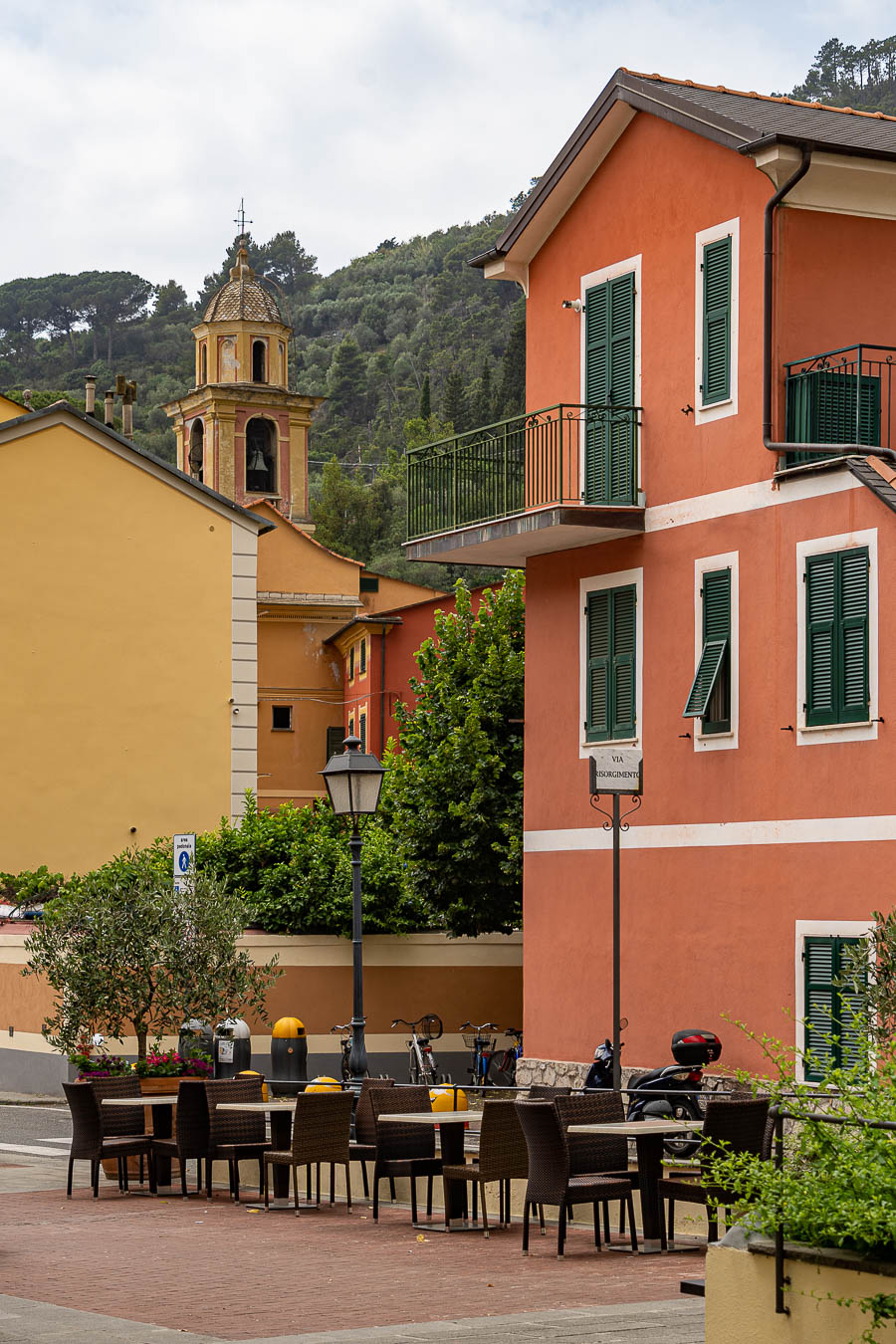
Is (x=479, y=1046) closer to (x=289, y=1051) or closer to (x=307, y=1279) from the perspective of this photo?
(x=289, y=1051)

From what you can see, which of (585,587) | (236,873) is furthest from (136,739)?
(585,587)

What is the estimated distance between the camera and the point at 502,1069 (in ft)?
Answer: 85.6

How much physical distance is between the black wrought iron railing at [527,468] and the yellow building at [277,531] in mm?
33745

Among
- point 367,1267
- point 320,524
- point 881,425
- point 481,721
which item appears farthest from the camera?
point 320,524

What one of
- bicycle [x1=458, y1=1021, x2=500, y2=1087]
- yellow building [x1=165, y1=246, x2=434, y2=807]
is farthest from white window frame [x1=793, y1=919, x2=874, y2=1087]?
yellow building [x1=165, y1=246, x2=434, y2=807]

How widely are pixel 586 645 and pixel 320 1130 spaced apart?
26.6ft

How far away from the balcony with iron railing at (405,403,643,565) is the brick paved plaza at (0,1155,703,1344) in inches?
321

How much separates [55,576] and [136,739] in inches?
121

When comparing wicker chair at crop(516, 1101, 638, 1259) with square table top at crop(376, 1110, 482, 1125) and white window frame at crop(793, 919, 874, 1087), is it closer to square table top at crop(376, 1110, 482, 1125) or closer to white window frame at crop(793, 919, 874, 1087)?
square table top at crop(376, 1110, 482, 1125)

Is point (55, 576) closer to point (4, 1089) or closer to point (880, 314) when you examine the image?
point (4, 1089)

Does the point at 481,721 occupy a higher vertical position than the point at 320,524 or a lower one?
lower

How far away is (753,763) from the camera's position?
742 inches

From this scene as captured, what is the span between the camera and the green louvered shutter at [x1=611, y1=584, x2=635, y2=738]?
68.2 feet

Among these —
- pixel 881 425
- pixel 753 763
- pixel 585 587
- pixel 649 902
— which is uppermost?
pixel 881 425
